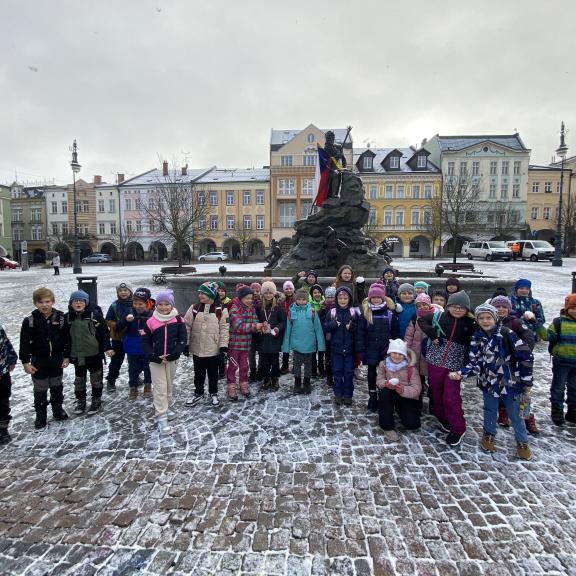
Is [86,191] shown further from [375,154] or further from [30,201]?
[375,154]

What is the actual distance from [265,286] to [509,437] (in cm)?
338

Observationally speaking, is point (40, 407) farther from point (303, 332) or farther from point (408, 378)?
point (408, 378)

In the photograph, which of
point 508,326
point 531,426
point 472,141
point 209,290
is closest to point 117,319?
point 209,290

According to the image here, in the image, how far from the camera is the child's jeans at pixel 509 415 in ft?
11.6

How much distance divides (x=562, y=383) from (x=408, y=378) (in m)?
1.76

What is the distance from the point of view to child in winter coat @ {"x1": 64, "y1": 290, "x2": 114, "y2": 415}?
4.45 m

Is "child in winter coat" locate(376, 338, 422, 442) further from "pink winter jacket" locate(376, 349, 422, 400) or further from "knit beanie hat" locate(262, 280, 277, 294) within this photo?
"knit beanie hat" locate(262, 280, 277, 294)

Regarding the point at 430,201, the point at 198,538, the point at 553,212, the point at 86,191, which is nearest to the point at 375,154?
the point at 430,201

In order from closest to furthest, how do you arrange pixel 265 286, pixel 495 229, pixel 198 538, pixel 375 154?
pixel 198 538, pixel 265 286, pixel 495 229, pixel 375 154

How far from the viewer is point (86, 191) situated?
52844 millimetres

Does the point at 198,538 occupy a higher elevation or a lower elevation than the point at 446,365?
lower

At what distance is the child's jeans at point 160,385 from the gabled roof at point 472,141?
2015 inches

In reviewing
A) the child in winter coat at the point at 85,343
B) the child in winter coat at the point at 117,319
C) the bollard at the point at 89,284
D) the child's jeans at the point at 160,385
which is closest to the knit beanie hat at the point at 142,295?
the child in winter coat at the point at 117,319

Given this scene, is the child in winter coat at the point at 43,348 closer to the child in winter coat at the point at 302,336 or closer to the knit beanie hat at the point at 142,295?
the knit beanie hat at the point at 142,295
